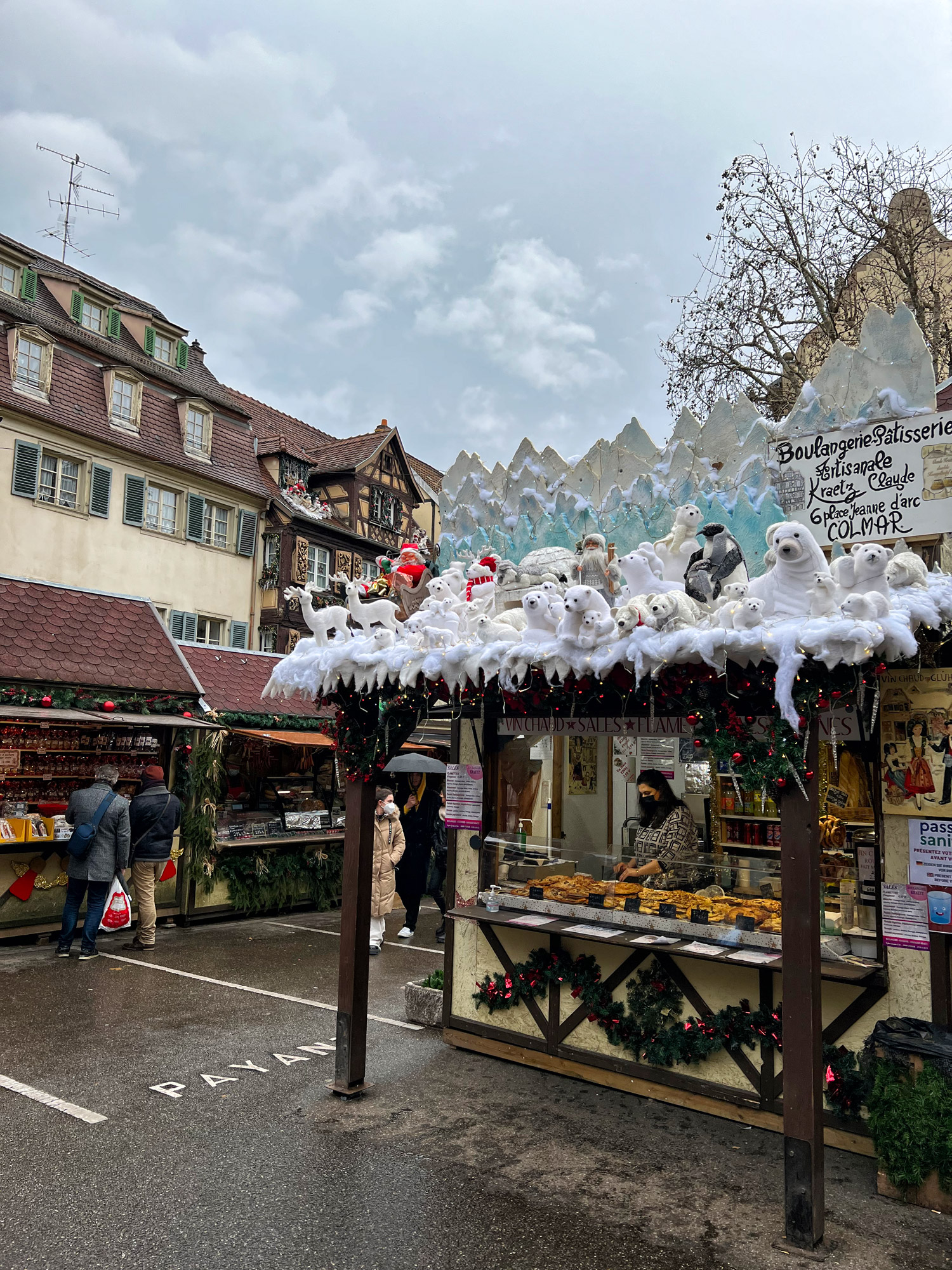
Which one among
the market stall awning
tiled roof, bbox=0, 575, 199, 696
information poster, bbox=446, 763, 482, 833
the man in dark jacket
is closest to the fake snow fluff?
information poster, bbox=446, 763, 482, 833

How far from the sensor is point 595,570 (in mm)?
5863

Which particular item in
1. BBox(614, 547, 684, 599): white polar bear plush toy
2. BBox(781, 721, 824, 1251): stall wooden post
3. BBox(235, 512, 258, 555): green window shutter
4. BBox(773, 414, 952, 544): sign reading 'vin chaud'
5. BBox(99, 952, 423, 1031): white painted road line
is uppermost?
BBox(235, 512, 258, 555): green window shutter

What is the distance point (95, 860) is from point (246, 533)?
13852mm

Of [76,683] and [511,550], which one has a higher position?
[511,550]

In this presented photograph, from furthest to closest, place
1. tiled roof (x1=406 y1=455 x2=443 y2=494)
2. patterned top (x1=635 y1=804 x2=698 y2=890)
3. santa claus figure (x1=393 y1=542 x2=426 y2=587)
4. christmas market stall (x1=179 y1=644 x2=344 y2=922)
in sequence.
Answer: tiled roof (x1=406 y1=455 x2=443 y2=494) < christmas market stall (x1=179 y1=644 x2=344 y2=922) < santa claus figure (x1=393 y1=542 x2=426 y2=587) < patterned top (x1=635 y1=804 x2=698 y2=890)

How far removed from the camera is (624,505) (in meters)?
7.09

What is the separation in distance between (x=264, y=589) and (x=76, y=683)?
40.6 feet

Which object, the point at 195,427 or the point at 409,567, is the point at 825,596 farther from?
the point at 195,427

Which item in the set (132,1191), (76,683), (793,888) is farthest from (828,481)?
(76,683)

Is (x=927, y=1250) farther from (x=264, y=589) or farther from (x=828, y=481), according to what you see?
(x=264, y=589)

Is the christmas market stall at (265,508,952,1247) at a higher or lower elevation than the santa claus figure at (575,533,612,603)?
lower

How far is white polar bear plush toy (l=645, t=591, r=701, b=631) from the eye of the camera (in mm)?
4512

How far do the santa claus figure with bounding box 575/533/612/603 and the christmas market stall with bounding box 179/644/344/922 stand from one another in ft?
19.1

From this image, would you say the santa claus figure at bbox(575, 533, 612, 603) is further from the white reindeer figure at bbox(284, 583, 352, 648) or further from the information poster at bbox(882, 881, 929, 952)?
the information poster at bbox(882, 881, 929, 952)
